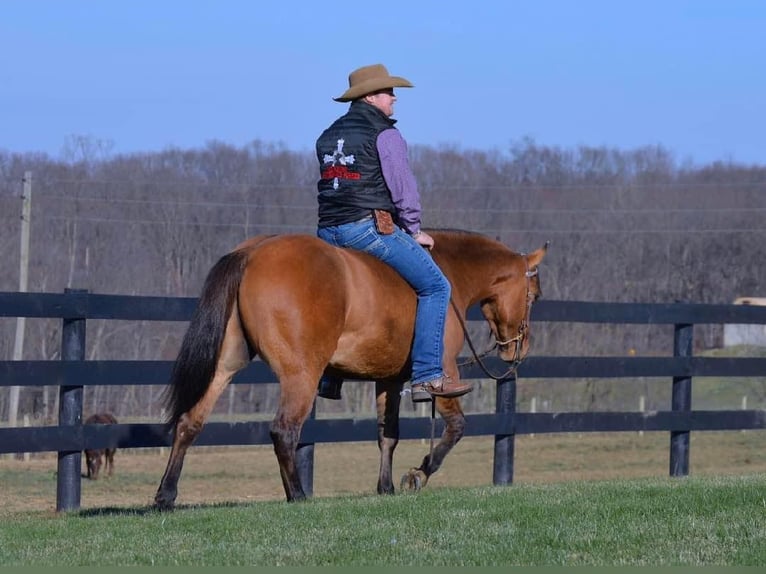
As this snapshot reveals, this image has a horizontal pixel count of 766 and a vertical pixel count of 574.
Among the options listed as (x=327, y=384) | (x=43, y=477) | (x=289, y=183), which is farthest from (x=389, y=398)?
(x=289, y=183)

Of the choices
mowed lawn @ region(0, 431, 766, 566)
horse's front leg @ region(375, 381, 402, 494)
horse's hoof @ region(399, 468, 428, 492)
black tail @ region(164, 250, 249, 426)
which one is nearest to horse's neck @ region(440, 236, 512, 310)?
horse's front leg @ region(375, 381, 402, 494)

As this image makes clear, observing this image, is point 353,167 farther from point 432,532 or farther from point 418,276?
point 432,532

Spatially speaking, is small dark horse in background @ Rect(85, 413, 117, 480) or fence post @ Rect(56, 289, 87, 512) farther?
small dark horse in background @ Rect(85, 413, 117, 480)

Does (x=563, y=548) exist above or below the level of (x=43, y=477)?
above

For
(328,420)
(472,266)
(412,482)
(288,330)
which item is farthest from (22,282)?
(288,330)

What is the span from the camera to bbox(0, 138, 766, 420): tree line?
42375 millimetres

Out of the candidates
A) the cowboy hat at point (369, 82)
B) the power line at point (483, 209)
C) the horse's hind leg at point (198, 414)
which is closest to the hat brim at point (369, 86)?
the cowboy hat at point (369, 82)

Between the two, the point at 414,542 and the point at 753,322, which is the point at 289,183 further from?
the point at 414,542

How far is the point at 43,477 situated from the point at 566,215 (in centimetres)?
3547

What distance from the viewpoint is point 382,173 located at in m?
7.25

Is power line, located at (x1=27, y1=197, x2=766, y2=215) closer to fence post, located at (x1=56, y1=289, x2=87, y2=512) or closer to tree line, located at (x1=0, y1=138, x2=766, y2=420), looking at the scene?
tree line, located at (x1=0, y1=138, x2=766, y2=420)

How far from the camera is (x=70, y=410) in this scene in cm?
796

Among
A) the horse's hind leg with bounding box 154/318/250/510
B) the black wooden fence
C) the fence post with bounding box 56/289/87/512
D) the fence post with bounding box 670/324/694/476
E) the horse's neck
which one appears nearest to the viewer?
the horse's hind leg with bounding box 154/318/250/510

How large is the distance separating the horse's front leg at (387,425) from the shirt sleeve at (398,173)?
1.24 metres
